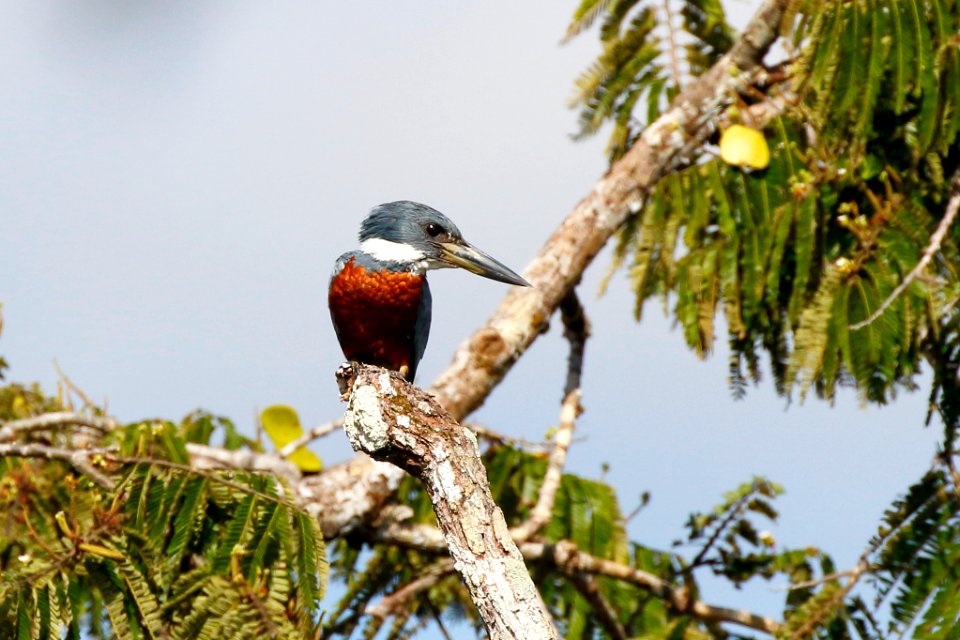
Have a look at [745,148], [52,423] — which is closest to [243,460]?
[52,423]

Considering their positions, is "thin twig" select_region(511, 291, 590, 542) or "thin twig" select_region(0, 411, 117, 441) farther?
"thin twig" select_region(511, 291, 590, 542)

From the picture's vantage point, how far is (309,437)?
6.19 metres

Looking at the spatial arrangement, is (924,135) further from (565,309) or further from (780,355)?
(565,309)

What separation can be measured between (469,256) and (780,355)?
1.71 meters

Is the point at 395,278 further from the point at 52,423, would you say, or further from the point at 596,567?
the point at 596,567

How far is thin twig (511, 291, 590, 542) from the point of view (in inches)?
243

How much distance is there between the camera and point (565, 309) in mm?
7301

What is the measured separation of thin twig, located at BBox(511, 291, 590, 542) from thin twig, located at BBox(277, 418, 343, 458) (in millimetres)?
1024

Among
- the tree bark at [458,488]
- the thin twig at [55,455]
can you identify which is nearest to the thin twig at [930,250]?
the tree bark at [458,488]

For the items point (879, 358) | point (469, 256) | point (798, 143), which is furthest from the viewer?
point (798, 143)

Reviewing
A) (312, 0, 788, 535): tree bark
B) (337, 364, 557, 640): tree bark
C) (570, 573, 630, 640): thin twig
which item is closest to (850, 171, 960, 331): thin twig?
(312, 0, 788, 535): tree bark

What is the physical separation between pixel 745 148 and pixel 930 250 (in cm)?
115

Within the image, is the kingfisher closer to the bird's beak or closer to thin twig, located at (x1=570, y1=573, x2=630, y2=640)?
the bird's beak

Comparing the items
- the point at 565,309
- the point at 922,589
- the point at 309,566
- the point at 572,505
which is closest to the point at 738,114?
the point at 565,309
